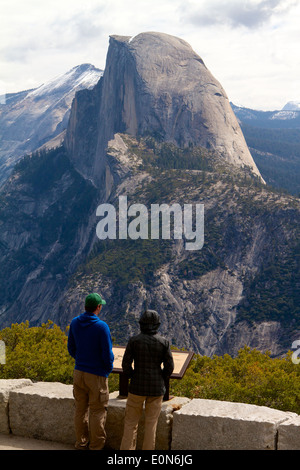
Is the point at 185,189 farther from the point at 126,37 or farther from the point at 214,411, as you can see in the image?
the point at 214,411

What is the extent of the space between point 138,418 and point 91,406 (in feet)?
2.97

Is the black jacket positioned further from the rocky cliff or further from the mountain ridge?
the rocky cliff

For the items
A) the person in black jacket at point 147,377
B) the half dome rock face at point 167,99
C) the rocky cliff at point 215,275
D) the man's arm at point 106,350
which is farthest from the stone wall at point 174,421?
the half dome rock face at point 167,99

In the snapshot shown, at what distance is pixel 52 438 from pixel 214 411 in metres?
3.24

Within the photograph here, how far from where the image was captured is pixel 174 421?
10781mm

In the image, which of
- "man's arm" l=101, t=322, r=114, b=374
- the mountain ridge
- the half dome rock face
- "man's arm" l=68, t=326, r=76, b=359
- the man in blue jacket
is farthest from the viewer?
the half dome rock face

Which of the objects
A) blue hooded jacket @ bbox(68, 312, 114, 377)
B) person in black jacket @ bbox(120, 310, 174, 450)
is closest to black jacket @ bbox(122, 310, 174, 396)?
person in black jacket @ bbox(120, 310, 174, 450)

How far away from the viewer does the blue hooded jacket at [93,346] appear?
10.7 metres

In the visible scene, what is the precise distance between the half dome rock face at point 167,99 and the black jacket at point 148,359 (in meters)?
147

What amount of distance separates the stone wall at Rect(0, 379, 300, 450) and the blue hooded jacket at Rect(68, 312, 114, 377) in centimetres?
106

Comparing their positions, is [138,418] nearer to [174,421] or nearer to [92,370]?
[174,421]

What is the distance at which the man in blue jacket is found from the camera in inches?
424
